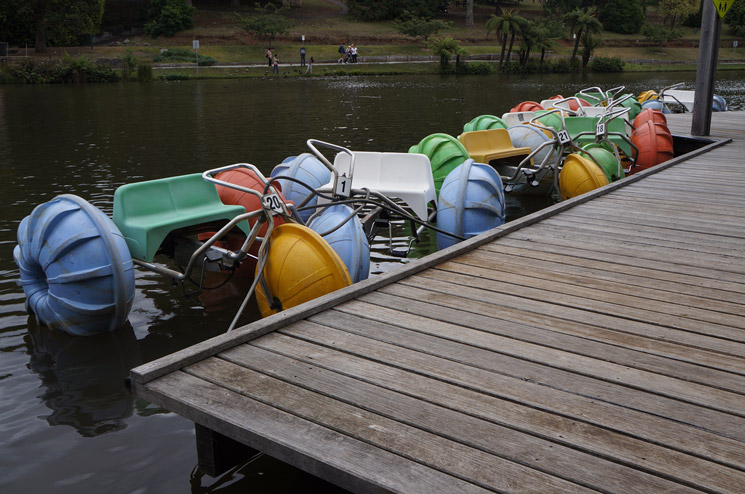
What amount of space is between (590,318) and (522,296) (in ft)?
1.66

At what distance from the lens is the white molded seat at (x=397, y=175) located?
7930mm

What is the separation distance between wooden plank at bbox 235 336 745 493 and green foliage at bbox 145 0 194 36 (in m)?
57.6

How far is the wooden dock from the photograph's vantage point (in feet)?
8.67

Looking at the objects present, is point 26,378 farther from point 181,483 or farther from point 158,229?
point 181,483

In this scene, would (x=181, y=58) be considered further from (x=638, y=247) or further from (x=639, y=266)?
(x=639, y=266)

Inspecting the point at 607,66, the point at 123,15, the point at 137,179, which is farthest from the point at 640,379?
the point at 123,15

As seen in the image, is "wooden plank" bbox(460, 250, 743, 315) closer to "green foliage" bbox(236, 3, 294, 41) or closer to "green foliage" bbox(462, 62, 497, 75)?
"green foliage" bbox(462, 62, 497, 75)

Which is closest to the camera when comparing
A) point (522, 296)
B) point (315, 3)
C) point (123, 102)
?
point (522, 296)

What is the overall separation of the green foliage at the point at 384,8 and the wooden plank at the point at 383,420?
6796 centimetres

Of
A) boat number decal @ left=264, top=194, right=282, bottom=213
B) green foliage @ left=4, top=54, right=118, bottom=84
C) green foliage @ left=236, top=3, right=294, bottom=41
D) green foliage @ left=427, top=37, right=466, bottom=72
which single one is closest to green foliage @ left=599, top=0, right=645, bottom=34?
green foliage @ left=427, top=37, right=466, bottom=72

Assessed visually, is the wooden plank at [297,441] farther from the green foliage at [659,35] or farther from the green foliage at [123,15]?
the green foliage at [659,35]

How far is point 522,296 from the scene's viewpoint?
445 centimetres

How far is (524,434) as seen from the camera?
2.84 meters

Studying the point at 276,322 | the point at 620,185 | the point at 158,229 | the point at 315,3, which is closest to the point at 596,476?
the point at 276,322
